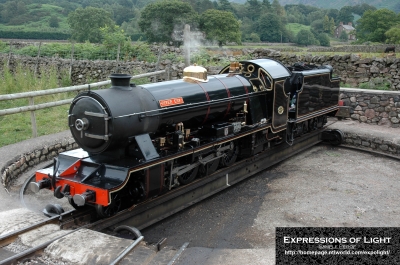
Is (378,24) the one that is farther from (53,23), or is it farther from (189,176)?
(53,23)

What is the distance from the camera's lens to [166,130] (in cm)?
760

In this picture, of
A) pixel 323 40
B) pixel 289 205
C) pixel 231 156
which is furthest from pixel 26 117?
pixel 323 40

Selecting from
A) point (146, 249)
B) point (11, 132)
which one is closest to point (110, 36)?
point (11, 132)

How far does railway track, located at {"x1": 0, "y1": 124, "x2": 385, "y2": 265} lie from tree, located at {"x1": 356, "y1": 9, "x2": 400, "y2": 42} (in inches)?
1658

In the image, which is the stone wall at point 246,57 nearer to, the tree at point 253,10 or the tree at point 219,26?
the tree at point 219,26

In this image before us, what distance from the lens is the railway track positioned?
561cm

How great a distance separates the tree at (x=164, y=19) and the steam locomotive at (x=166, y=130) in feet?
54.5

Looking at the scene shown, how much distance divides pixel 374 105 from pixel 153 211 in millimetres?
10337

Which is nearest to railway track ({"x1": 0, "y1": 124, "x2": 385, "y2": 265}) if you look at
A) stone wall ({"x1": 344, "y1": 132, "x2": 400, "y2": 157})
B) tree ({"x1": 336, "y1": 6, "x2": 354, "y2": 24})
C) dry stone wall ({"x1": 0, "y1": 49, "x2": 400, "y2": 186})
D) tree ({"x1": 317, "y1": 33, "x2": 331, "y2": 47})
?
dry stone wall ({"x1": 0, "y1": 49, "x2": 400, "y2": 186})

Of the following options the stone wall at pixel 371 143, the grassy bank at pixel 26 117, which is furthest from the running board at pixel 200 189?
the grassy bank at pixel 26 117

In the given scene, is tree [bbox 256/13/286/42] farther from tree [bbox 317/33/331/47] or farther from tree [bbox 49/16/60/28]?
tree [bbox 49/16/60/28]

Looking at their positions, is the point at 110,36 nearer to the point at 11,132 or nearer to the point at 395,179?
the point at 11,132

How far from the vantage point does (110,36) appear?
20.6 metres

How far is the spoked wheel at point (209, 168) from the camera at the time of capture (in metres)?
8.46
